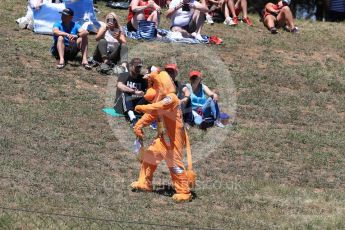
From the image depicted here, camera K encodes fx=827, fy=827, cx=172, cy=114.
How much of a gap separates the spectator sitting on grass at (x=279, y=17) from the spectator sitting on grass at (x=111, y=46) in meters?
5.11

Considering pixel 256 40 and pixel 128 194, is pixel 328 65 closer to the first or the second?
pixel 256 40

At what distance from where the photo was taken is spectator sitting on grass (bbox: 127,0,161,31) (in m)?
18.0

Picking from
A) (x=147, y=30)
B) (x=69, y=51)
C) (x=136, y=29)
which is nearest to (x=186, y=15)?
(x=147, y=30)

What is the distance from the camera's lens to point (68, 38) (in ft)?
53.4

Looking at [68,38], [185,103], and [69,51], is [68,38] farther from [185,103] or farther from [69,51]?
[185,103]

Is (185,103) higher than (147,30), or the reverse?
(147,30)

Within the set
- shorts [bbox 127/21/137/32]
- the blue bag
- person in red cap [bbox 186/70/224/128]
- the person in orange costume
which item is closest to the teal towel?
person in red cap [bbox 186/70/224/128]

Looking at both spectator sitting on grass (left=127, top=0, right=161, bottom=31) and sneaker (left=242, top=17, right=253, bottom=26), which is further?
sneaker (left=242, top=17, right=253, bottom=26)

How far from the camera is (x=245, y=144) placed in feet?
45.9

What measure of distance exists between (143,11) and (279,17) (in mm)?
4233

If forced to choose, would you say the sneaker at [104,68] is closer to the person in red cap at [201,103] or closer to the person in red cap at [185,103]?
the person in red cap at [201,103]

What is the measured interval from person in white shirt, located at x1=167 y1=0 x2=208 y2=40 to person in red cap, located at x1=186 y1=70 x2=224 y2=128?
3744 mm

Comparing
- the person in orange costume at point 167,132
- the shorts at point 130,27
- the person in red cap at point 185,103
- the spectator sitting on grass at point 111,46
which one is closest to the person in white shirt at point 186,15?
the shorts at point 130,27

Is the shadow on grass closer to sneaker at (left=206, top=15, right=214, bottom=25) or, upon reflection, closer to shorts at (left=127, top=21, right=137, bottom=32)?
shorts at (left=127, top=21, right=137, bottom=32)
